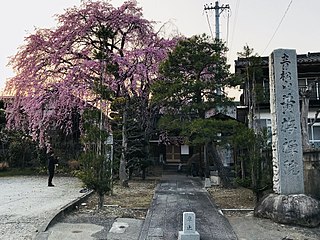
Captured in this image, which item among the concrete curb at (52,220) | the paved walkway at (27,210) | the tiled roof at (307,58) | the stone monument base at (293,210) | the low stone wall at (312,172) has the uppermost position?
the tiled roof at (307,58)

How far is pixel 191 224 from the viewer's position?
5.99 metres

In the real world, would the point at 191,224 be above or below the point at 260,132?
below

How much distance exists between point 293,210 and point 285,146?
1.65 m

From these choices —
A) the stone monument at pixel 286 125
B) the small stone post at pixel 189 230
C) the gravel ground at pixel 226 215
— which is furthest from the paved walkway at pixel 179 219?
the stone monument at pixel 286 125

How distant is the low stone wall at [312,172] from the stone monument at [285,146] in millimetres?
994

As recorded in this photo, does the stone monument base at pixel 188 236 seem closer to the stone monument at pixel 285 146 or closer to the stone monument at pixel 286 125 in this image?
the stone monument at pixel 285 146

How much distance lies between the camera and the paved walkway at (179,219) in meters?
6.53

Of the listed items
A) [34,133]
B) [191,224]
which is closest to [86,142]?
[191,224]

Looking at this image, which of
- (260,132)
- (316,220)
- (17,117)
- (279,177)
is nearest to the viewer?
(316,220)

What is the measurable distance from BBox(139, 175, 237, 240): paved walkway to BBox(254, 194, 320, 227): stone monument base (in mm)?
1093

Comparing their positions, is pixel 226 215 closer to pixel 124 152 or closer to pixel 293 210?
pixel 293 210

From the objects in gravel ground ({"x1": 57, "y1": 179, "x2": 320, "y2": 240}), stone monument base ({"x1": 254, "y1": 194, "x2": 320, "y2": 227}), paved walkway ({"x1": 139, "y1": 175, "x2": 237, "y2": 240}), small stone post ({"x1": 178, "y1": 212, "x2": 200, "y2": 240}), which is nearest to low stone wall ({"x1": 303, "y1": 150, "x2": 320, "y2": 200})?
stone monument base ({"x1": 254, "y1": 194, "x2": 320, "y2": 227})

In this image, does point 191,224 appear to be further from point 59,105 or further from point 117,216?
point 59,105

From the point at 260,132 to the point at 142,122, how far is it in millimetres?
8873
